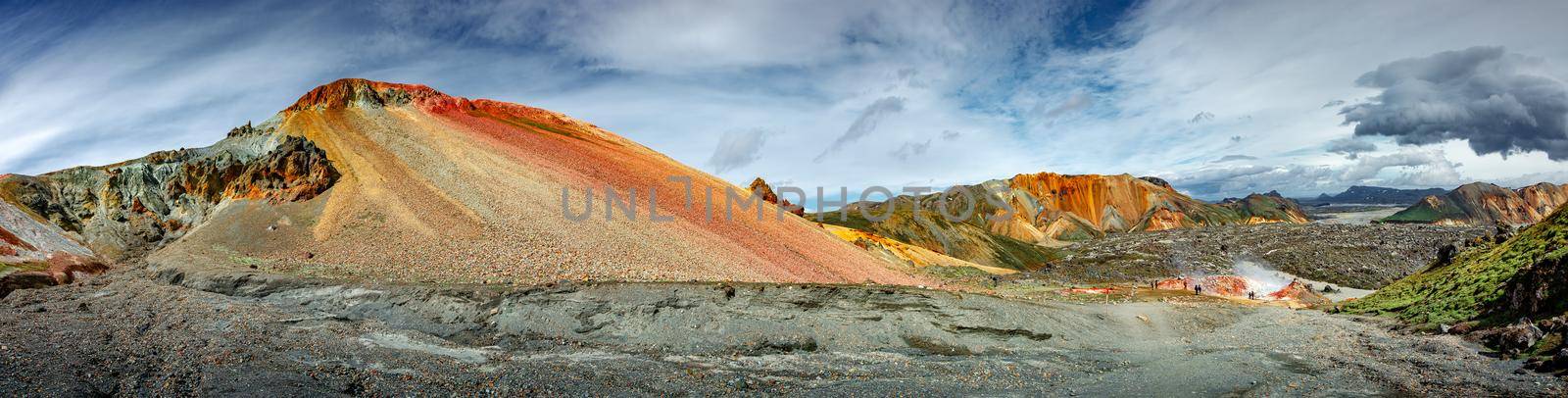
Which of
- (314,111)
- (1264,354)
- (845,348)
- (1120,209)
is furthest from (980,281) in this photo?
(1120,209)

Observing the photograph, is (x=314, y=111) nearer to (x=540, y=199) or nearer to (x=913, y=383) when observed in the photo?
(x=540, y=199)

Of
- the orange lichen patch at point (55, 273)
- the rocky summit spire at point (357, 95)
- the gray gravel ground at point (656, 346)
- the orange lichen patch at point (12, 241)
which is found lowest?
the gray gravel ground at point (656, 346)

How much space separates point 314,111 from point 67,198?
1181 centimetres

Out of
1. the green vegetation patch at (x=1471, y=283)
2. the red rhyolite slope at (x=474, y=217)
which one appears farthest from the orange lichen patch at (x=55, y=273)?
the green vegetation patch at (x=1471, y=283)

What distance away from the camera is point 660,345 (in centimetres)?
1855

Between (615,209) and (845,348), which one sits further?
(615,209)

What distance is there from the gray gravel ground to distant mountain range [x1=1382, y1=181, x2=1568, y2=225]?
179m

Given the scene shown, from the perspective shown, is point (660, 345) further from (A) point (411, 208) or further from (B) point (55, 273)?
(B) point (55, 273)

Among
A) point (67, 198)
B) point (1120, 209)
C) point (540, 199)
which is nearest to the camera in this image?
point (540, 199)

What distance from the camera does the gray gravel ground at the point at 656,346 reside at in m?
13.9

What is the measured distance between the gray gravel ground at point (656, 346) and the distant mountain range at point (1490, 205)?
179323 mm

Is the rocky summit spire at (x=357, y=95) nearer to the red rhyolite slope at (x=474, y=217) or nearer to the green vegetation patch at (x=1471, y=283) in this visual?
the red rhyolite slope at (x=474, y=217)

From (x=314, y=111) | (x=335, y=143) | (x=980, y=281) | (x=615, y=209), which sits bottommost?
(x=980, y=281)

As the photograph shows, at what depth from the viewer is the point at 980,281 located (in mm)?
47438
